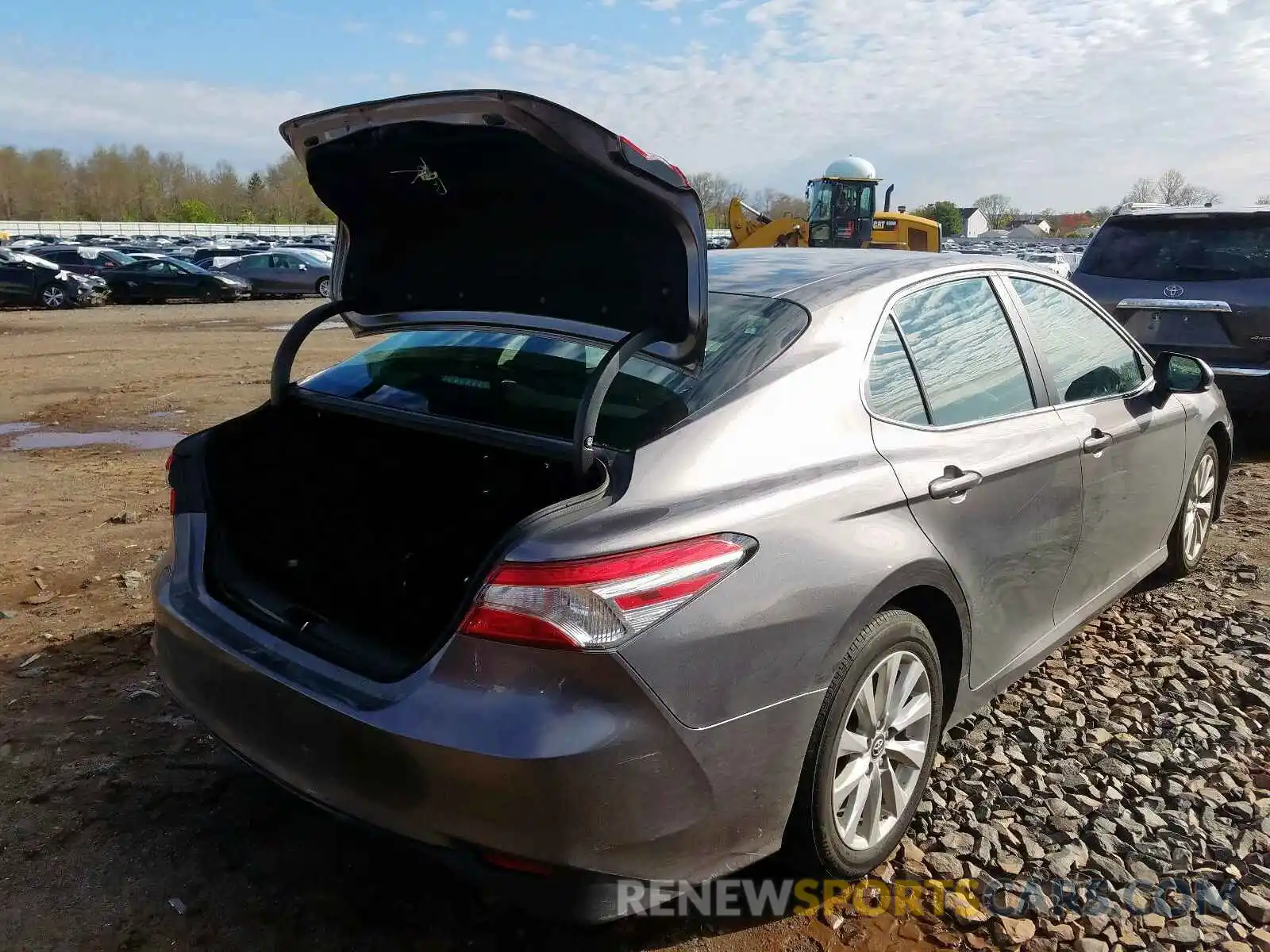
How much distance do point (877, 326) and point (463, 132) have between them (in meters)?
1.28

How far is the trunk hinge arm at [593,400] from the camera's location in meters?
2.35

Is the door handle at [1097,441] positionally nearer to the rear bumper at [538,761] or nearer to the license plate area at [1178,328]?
the rear bumper at [538,761]

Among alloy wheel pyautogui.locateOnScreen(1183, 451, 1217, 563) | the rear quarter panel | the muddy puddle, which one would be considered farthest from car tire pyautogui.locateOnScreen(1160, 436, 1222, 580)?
the muddy puddle

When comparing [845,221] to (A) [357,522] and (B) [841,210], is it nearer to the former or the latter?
(B) [841,210]

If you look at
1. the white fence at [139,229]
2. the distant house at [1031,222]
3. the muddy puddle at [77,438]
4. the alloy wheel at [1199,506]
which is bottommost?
the muddy puddle at [77,438]

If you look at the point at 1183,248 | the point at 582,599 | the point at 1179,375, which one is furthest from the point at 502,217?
the point at 1183,248

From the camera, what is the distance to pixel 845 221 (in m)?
23.3

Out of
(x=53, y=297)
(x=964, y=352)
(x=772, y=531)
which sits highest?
(x=964, y=352)

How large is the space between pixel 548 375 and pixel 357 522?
73 centimetres

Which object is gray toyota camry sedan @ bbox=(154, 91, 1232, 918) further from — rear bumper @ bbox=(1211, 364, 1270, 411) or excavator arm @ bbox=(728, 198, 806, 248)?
excavator arm @ bbox=(728, 198, 806, 248)

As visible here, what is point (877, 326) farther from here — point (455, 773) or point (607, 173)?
point (455, 773)

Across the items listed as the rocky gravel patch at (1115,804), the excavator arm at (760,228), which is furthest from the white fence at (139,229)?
the rocky gravel patch at (1115,804)

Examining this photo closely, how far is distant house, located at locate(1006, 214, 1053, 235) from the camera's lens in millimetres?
112375

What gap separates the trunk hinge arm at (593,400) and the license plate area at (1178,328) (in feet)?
19.7
